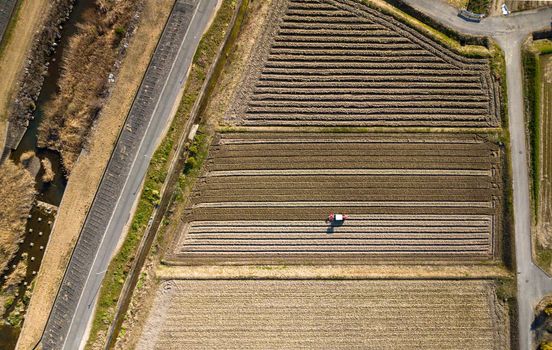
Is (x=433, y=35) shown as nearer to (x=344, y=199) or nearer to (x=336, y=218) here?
(x=344, y=199)

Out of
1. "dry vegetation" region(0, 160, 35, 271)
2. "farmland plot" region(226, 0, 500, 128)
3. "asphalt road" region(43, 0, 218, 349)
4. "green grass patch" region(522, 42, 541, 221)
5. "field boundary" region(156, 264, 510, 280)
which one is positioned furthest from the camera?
"dry vegetation" region(0, 160, 35, 271)

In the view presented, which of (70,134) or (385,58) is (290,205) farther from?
(70,134)

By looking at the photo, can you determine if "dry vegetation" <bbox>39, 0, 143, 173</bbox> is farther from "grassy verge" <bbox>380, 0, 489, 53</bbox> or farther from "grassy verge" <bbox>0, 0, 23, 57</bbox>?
"grassy verge" <bbox>380, 0, 489, 53</bbox>

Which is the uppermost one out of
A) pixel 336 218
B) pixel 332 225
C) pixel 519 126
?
pixel 519 126

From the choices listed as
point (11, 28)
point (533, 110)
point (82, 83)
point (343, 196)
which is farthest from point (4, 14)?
point (533, 110)

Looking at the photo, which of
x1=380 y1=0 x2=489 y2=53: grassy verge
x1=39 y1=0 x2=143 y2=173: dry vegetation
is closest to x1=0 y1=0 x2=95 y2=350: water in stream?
x1=39 y1=0 x2=143 y2=173: dry vegetation

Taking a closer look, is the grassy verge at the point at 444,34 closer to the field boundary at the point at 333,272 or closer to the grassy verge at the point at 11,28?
the field boundary at the point at 333,272
